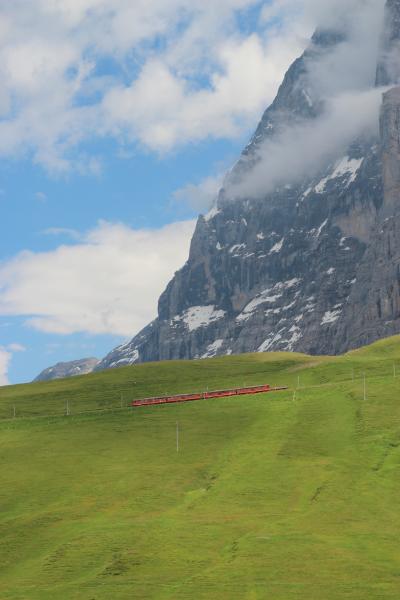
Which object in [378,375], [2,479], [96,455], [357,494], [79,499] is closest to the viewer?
[357,494]

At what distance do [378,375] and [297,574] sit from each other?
109 m

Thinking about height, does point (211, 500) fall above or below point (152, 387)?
below

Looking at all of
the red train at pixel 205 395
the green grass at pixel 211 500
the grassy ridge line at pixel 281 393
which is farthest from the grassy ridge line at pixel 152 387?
the green grass at pixel 211 500

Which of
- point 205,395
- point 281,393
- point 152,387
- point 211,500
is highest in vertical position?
point 152,387

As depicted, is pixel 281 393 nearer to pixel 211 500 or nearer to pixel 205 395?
pixel 205 395

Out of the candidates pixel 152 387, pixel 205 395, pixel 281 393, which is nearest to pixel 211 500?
pixel 281 393

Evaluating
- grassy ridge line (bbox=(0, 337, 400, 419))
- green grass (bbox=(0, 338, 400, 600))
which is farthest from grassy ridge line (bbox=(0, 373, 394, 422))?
grassy ridge line (bbox=(0, 337, 400, 419))

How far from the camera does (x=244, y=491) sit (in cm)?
9019

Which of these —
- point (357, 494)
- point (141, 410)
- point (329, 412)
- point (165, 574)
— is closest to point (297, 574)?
point (165, 574)

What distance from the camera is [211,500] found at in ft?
290

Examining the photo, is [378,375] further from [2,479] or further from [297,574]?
[297,574]

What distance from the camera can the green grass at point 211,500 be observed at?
6381 cm

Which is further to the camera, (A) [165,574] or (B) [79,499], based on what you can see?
(B) [79,499]

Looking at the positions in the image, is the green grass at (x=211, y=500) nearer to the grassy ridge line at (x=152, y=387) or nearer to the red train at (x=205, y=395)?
the red train at (x=205, y=395)
